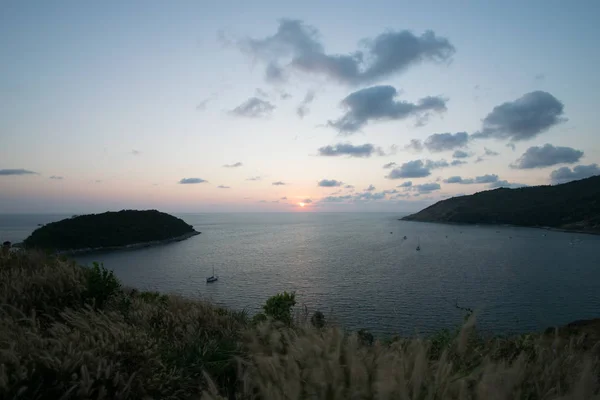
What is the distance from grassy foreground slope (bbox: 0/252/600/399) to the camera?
276 centimetres

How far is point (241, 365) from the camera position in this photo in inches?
181

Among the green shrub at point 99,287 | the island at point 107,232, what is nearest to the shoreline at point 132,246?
the island at point 107,232

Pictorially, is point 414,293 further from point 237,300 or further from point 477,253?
point 477,253

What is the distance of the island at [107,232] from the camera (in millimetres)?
99625

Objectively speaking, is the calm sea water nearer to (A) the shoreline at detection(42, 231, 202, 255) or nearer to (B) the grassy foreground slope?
(A) the shoreline at detection(42, 231, 202, 255)

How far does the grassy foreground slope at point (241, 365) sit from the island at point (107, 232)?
96.2 metres

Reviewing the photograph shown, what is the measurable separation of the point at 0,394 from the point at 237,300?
45.4 m

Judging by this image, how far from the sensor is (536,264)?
7425 centimetres

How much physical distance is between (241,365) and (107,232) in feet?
398

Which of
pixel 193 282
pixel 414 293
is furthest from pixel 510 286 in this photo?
pixel 193 282

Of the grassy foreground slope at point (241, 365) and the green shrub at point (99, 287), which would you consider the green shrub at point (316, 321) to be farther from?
the green shrub at point (99, 287)

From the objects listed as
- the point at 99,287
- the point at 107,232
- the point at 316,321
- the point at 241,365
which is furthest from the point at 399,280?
the point at 107,232

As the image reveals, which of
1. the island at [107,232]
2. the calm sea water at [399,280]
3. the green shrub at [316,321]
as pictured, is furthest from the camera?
the island at [107,232]

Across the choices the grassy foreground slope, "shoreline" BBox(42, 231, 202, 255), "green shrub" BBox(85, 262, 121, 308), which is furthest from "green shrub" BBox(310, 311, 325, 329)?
"shoreline" BBox(42, 231, 202, 255)
